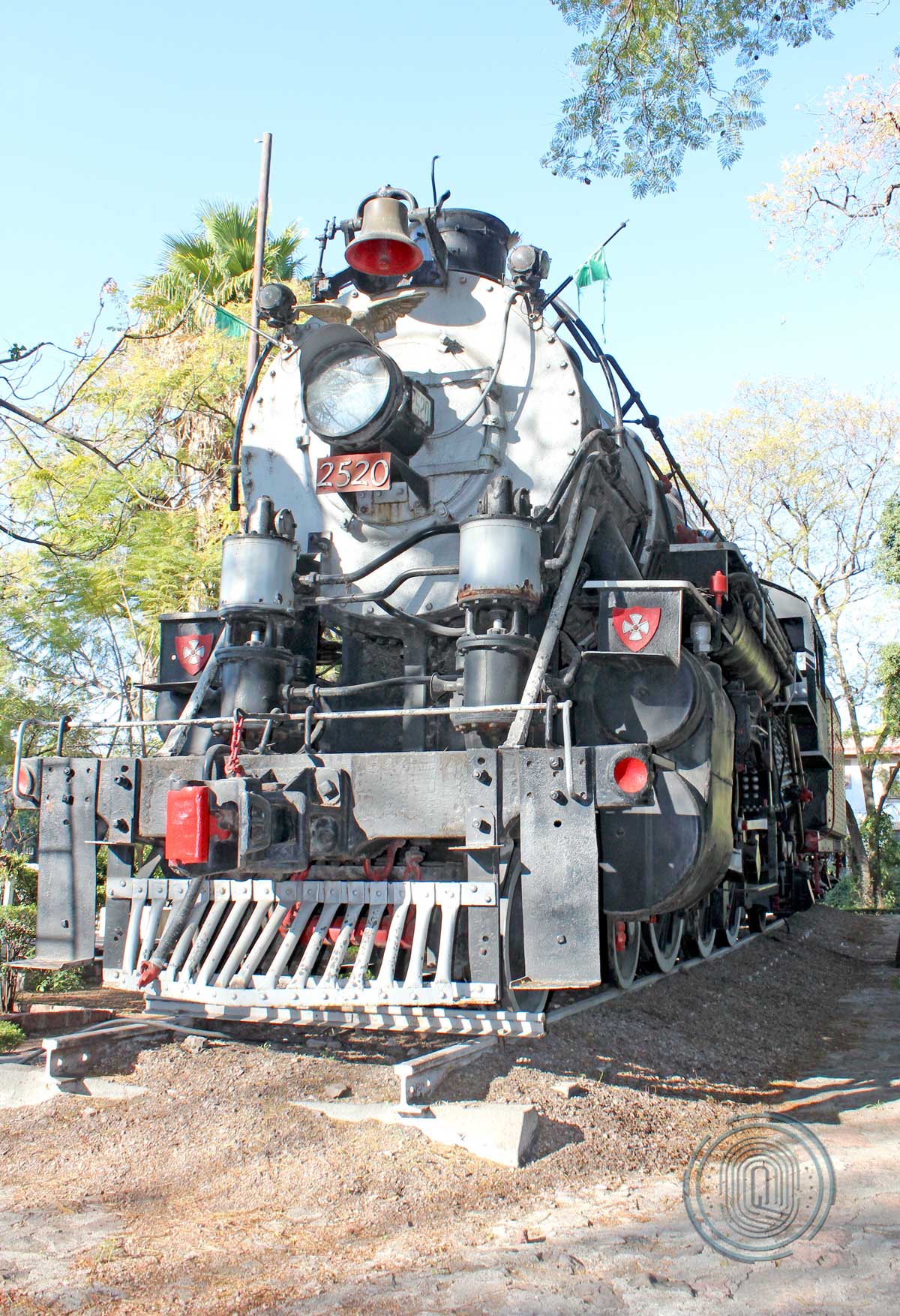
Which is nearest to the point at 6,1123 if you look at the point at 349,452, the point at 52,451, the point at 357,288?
the point at 349,452

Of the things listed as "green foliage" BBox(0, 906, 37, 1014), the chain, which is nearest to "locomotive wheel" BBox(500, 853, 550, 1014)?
the chain

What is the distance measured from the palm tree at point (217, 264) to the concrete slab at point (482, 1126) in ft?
39.4

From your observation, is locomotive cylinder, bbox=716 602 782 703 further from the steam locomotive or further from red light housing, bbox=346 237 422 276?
red light housing, bbox=346 237 422 276

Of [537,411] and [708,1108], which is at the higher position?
[537,411]

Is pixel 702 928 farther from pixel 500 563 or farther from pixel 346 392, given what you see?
pixel 346 392

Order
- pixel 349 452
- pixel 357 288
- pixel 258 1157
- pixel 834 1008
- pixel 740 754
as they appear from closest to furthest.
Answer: pixel 258 1157 < pixel 349 452 < pixel 357 288 < pixel 740 754 < pixel 834 1008

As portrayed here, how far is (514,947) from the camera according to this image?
4.14m

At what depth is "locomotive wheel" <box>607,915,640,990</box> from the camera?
460 centimetres

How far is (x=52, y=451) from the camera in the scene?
8.84 metres

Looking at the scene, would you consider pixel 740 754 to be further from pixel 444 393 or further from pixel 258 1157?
pixel 258 1157

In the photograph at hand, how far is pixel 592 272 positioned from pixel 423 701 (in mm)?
3067

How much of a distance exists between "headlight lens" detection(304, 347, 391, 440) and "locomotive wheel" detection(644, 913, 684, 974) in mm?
2803

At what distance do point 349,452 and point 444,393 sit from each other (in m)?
0.57

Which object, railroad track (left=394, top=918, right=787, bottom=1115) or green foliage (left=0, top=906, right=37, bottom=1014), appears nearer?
railroad track (left=394, top=918, right=787, bottom=1115)
